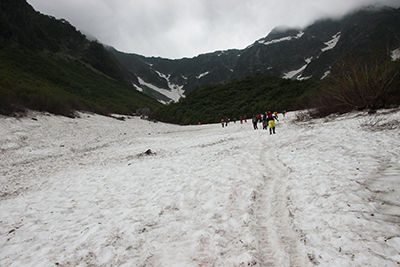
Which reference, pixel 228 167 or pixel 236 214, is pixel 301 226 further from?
pixel 228 167

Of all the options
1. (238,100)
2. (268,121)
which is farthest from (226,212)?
(238,100)

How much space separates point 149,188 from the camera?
21.4 ft

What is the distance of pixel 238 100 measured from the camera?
55281 mm

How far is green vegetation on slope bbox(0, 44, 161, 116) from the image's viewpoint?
2541cm

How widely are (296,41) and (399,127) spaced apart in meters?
216

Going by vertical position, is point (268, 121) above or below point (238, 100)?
below

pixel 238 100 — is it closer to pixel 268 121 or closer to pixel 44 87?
pixel 268 121

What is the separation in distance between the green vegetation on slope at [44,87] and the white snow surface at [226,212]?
21.9m

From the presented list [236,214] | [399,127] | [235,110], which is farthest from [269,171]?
[235,110]

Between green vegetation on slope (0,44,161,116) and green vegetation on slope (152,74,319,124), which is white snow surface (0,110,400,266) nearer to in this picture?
green vegetation on slope (0,44,161,116)

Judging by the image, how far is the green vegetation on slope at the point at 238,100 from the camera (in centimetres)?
4394

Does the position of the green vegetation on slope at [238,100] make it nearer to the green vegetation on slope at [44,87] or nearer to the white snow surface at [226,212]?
the green vegetation on slope at [44,87]

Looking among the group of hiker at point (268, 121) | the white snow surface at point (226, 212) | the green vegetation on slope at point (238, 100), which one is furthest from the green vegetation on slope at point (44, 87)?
the group of hiker at point (268, 121)

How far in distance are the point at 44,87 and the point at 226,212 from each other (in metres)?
46.8
